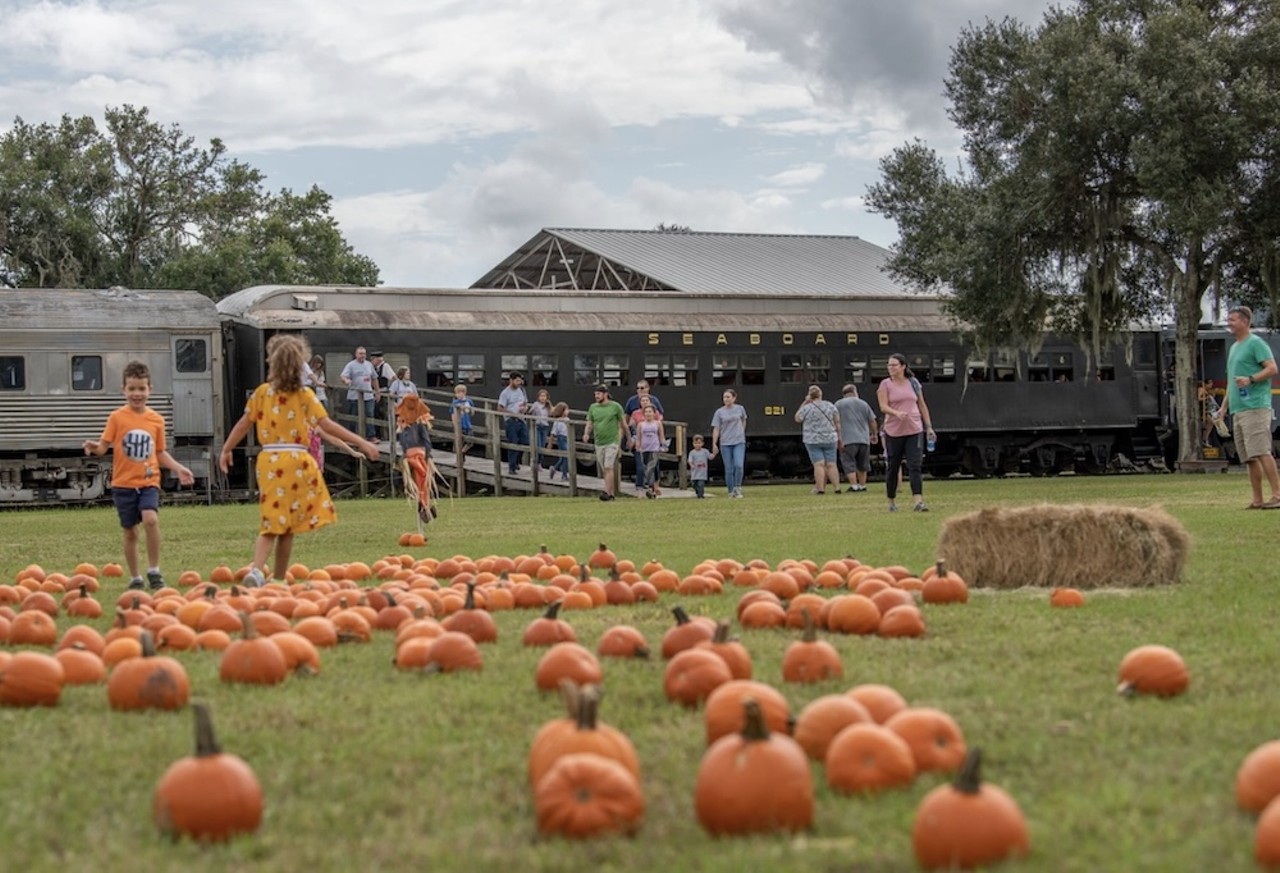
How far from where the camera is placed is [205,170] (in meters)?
60.5

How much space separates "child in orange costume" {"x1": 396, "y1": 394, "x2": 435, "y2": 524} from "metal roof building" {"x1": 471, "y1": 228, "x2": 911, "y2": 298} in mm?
20854

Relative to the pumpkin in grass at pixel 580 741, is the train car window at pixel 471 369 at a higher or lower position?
higher

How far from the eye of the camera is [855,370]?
33906mm

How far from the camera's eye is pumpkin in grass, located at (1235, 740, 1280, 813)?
11.0ft

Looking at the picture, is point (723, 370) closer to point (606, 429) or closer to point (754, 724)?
point (606, 429)

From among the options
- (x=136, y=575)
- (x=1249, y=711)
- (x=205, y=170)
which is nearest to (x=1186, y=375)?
(x=136, y=575)

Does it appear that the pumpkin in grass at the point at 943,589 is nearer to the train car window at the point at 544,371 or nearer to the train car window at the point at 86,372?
the train car window at the point at 86,372

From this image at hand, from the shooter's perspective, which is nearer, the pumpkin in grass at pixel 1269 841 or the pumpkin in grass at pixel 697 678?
the pumpkin in grass at pixel 1269 841

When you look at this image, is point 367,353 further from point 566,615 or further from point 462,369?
point 566,615

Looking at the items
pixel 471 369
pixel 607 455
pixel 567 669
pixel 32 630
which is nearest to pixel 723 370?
pixel 471 369

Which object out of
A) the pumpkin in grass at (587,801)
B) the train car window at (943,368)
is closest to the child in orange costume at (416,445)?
the pumpkin in grass at (587,801)

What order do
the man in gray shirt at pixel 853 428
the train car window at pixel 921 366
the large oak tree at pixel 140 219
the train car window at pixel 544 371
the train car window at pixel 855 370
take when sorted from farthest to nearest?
1. the large oak tree at pixel 140 219
2. the train car window at pixel 921 366
3. the train car window at pixel 855 370
4. the train car window at pixel 544 371
5. the man in gray shirt at pixel 853 428

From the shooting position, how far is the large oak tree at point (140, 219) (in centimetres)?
5594

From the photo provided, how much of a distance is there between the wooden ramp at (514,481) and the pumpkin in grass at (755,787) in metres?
21.9
